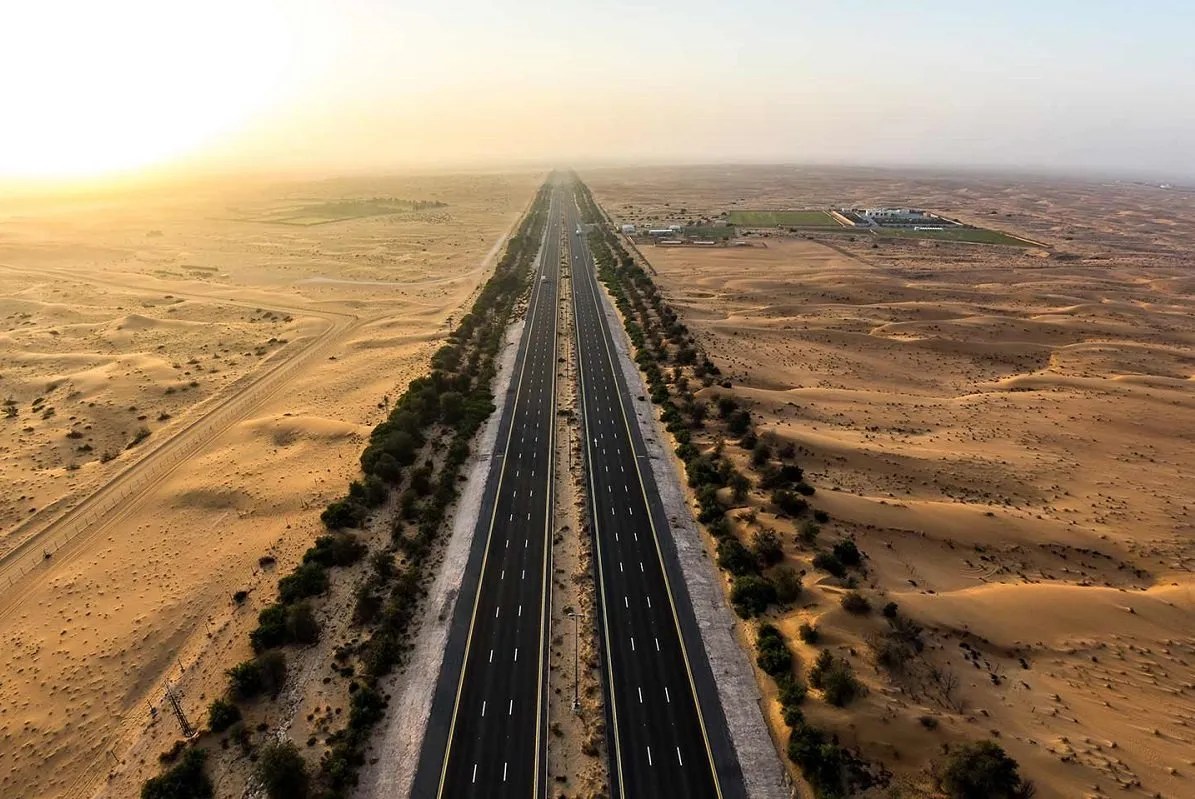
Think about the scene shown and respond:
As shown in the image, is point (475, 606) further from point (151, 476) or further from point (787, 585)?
point (151, 476)

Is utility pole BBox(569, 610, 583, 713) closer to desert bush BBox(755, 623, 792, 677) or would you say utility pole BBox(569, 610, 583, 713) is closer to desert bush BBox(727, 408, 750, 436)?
desert bush BBox(755, 623, 792, 677)

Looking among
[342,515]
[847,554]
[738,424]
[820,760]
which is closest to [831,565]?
[847,554]

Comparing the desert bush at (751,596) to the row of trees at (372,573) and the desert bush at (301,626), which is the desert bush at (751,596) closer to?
the row of trees at (372,573)

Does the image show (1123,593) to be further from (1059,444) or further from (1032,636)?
(1059,444)

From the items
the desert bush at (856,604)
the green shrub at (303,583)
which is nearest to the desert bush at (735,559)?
the desert bush at (856,604)

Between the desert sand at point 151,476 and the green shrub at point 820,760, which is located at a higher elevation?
the desert sand at point 151,476

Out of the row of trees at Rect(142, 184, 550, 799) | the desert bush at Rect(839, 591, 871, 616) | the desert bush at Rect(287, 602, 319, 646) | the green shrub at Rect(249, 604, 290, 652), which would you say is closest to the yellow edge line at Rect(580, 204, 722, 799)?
the desert bush at Rect(839, 591, 871, 616)

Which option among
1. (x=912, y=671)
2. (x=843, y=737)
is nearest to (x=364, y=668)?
(x=843, y=737)
